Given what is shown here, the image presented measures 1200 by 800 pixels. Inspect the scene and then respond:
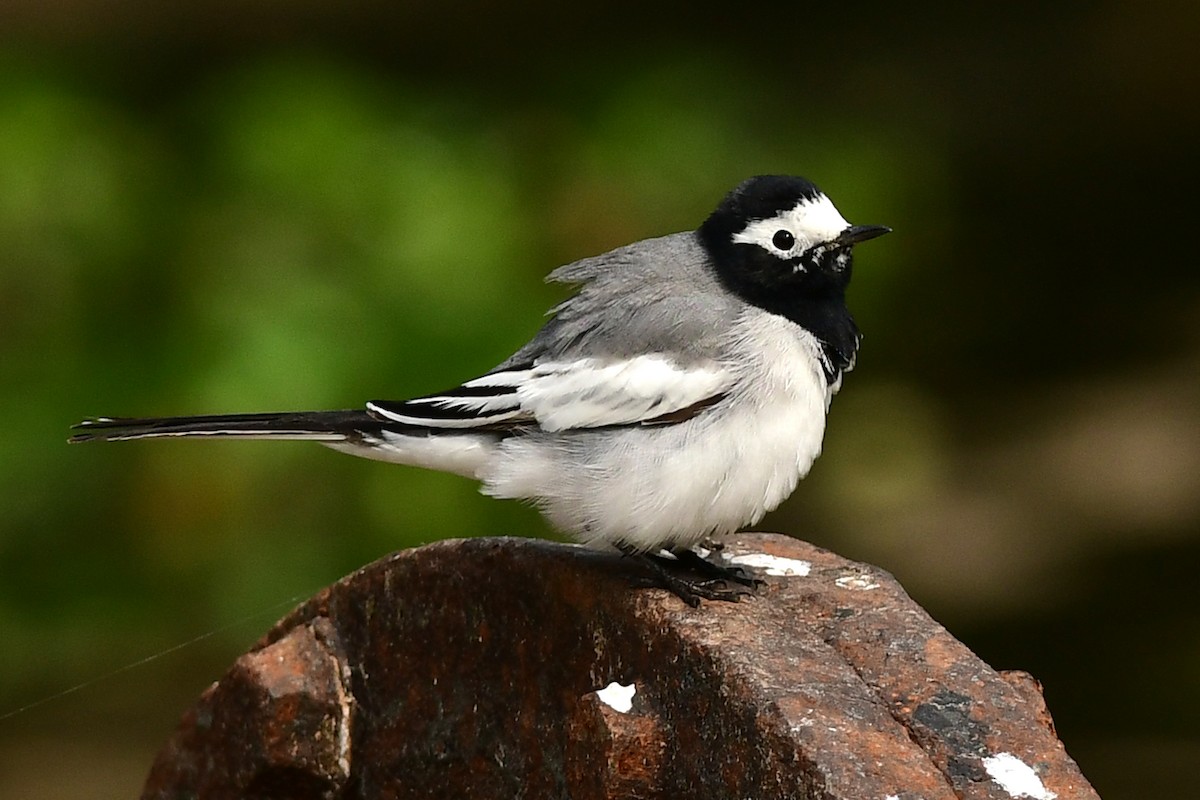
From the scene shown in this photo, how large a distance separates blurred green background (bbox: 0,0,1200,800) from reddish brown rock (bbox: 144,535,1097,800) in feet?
5.71

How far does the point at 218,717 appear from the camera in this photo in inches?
104

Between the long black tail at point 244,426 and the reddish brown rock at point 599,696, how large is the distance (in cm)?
28

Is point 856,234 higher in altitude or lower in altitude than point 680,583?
higher

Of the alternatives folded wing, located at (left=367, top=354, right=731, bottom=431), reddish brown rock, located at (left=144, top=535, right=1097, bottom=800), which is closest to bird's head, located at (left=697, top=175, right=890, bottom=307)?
folded wing, located at (left=367, top=354, right=731, bottom=431)

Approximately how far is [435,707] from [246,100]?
299 cm

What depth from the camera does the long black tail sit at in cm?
275

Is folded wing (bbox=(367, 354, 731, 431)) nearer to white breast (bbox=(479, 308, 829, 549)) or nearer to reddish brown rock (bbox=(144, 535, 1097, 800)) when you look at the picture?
white breast (bbox=(479, 308, 829, 549))

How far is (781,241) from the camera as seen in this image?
286 cm

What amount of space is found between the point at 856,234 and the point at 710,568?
61 centimetres

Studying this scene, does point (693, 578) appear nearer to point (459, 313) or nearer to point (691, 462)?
point (691, 462)

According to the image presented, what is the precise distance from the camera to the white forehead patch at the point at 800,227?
285cm

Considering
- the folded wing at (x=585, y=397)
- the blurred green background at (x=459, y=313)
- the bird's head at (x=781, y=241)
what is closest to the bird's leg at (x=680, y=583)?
the folded wing at (x=585, y=397)

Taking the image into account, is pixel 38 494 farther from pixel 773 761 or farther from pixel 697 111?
pixel 773 761

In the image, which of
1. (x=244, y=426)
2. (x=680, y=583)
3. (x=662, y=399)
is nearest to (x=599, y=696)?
(x=680, y=583)
